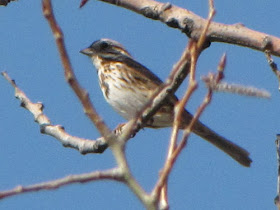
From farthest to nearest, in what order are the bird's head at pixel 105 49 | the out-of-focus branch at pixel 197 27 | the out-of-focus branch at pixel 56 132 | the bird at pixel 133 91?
the bird's head at pixel 105 49 → the bird at pixel 133 91 → the out-of-focus branch at pixel 56 132 → the out-of-focus branch at pixel 197 27

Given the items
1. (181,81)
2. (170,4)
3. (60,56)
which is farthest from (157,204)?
(170,4)

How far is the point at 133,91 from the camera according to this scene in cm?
723

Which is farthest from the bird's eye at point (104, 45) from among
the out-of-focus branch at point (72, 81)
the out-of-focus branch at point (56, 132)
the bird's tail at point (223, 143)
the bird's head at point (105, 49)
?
the out-of-focus branch at point (72, 81)

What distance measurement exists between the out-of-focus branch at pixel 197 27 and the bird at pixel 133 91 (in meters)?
2.58

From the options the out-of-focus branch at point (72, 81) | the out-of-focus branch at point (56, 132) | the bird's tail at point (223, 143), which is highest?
the out-of-focus branch at point (56, 132)

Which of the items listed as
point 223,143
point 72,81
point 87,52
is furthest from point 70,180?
point 87,52

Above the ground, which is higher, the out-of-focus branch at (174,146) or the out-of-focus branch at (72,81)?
the out-of-focus branch at (72,81)

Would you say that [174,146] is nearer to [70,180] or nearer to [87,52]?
[70,180]

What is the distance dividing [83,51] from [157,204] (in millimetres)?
6551

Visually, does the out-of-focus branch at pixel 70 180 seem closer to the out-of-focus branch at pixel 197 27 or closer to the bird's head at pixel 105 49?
the out-of-focus branch at pixel 197 27

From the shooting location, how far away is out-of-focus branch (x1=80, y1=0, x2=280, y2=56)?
11.6 feet

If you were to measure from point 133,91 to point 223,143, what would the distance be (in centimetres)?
106

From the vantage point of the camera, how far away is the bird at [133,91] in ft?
23.3

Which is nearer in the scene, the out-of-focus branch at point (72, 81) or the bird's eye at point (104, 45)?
the out-of-focus branch at point (72, 81)
